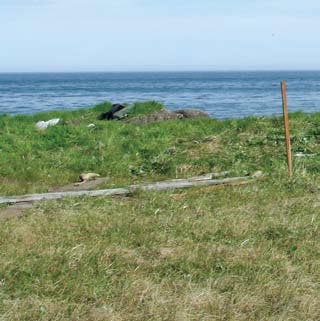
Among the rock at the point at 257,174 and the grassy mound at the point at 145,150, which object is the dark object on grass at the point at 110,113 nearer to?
the grassy mound at the point at 145,150

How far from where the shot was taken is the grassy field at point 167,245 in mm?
5055

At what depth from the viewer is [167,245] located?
6.63 meters

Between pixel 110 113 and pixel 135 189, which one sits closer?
pixel 135 189

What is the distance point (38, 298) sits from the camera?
515cm

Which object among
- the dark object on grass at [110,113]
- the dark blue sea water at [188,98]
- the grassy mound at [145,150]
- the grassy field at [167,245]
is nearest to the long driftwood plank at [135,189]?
the grassy field at [167,245]

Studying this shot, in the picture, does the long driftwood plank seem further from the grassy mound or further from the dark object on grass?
the dark object on grass

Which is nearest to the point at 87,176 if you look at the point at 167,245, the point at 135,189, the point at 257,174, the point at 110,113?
the point at 135,189

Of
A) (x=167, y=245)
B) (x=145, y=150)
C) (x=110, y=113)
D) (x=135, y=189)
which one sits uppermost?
(x=110, y=113)

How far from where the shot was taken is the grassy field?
5.05m

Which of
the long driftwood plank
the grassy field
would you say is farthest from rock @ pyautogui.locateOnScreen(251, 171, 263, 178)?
the grassy field

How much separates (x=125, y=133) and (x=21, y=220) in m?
8.57

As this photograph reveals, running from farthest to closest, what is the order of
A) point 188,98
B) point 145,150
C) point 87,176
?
point 188,98 → point 145,150 → point 87,176

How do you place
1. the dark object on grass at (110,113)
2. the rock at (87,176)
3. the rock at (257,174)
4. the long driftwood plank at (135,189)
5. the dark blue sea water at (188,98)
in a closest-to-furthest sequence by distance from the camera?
the long driftwood plank at (135,189), the rock at (257,174), the rock at (87,176), the dark object on grass at (110,113), the dark blue sea water at (188,98)

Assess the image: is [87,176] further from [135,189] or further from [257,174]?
[257,174]
